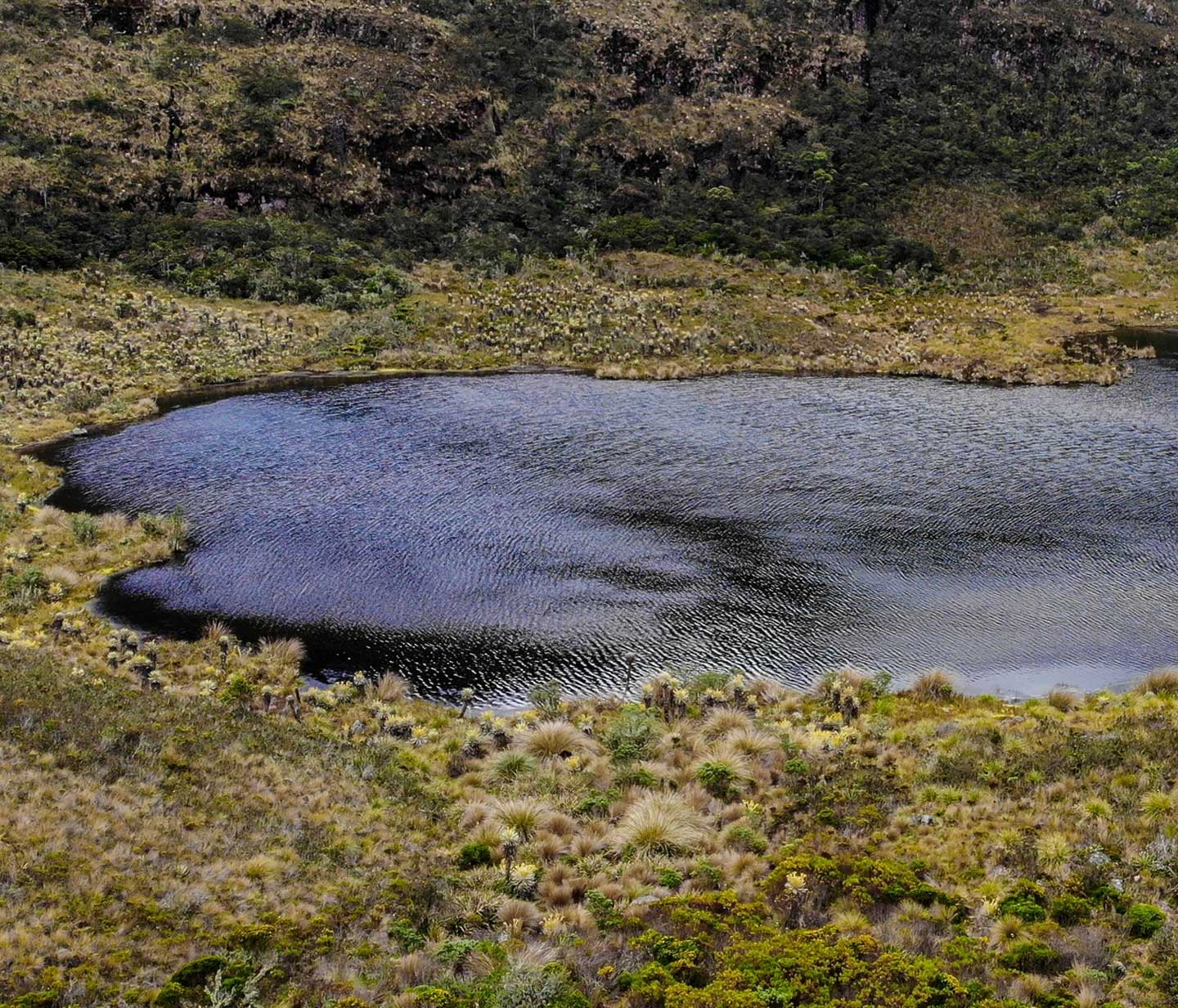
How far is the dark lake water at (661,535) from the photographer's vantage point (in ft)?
80.9

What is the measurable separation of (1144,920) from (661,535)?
2134 cm

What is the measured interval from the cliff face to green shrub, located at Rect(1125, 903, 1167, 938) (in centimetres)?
8499

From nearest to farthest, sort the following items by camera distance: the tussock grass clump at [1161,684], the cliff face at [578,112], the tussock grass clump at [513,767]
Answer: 1. the tussock grass clump at [513,767]
2. the tussock grass clump at [1161,684]
3. the cliff face at [578,112]

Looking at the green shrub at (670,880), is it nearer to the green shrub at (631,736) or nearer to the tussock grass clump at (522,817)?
the tussock grass clump at (522,817)

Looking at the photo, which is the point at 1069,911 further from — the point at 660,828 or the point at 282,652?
the point at 282,652

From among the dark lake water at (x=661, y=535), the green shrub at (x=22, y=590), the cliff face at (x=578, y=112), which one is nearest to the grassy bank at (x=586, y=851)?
the dark lake water at (x=661, y=535)

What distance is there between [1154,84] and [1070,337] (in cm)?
8849

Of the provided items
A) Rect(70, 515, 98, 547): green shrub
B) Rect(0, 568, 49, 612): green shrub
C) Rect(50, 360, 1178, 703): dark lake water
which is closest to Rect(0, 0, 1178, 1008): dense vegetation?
Rect(0, 568, 49, 612): green shrub

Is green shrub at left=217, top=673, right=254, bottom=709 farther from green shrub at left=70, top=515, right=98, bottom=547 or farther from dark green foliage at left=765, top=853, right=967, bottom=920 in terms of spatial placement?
green shrub at left=70, top=515, right=98, bottom=547

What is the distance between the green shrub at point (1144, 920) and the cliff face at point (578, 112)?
279 feet

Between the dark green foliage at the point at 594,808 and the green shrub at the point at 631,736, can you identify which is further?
the green shrub at the point at 631,736

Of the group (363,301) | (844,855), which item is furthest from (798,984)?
(363,301)

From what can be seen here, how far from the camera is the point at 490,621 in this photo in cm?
2605

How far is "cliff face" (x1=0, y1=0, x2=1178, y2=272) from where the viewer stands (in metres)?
92.2
